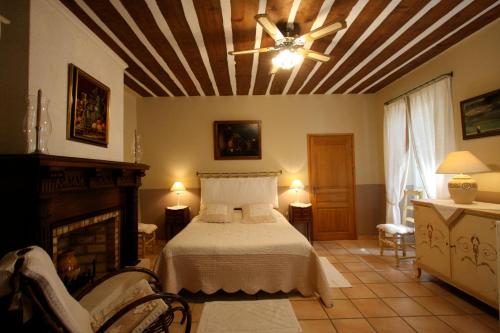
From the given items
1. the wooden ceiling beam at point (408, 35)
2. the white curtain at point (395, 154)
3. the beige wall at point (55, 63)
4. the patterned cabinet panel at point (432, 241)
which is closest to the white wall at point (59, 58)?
the beige wall at point (55, 63)

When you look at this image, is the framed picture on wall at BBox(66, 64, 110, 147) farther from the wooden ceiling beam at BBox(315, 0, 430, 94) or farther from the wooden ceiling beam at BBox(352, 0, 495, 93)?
the wooden ceiling beam at BBox(352, 0, 495, 93)

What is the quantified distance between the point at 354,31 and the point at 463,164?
187 centimetres

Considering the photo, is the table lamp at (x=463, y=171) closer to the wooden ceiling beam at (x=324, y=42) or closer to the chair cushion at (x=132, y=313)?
the wooden ceiling beam at (x=324, y=42)

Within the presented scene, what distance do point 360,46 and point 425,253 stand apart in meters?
2.72

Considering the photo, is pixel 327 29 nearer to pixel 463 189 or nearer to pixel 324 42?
pixel 324 42

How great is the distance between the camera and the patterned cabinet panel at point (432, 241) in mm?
2588

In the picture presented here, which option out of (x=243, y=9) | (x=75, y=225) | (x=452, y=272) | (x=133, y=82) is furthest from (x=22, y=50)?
(x=452, y=272)

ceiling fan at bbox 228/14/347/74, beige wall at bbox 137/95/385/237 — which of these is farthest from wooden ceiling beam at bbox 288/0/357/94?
beige wall at bbox 137/95/385/237

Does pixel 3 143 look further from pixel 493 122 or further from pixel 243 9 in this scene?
pixel 493 122

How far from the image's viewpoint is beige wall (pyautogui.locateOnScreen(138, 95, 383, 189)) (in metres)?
4.76

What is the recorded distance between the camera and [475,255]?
223 cm

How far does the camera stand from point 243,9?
2.22m

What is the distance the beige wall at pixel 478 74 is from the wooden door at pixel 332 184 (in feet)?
6.46

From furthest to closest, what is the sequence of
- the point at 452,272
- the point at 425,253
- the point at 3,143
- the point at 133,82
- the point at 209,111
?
1. the point at 209,111
2. the point at 133,82
3. the point at 425,253
4. the point at 452,272
5. the point at 3,143
